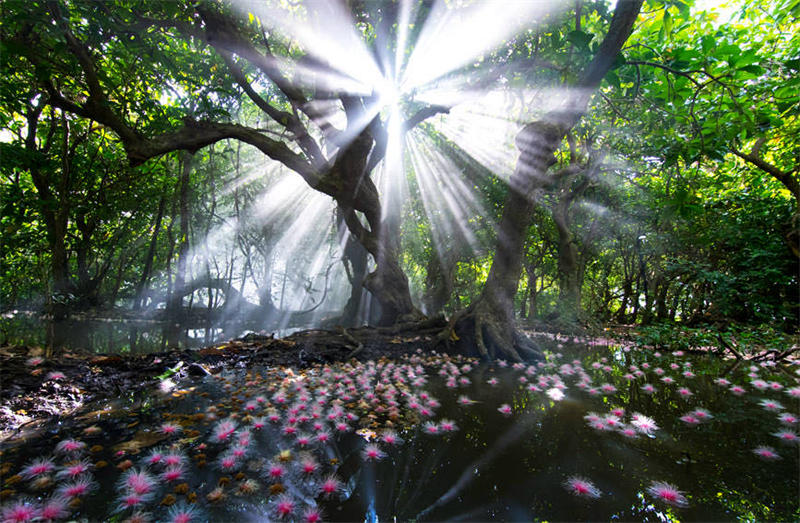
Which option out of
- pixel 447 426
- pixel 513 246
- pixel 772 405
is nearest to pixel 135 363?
pixel 447 426

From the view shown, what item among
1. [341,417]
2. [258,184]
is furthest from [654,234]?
[258,184]

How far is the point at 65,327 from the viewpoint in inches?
429

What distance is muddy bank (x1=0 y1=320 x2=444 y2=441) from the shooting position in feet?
9.31

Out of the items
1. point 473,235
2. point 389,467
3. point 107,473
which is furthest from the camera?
point 473,235

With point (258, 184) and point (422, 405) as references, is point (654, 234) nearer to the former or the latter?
point (422, 405)

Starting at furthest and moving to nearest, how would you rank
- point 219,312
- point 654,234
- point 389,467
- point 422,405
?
point 219,312, point 654,234, point 422,405, point 389,467

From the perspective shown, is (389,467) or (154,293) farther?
(154,293)

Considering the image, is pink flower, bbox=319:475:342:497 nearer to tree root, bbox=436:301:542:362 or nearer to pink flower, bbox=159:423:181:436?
pink flower, bbox=159:423:181:436

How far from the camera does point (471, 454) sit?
7.38 ft

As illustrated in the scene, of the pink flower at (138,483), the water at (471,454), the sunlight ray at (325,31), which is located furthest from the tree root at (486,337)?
the sunlight ray at (325,31)

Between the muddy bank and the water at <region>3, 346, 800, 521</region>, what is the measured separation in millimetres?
401

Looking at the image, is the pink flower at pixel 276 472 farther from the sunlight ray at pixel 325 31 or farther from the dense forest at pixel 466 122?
the sunlight ray at pixel 325 31

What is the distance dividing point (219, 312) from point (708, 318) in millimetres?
22394

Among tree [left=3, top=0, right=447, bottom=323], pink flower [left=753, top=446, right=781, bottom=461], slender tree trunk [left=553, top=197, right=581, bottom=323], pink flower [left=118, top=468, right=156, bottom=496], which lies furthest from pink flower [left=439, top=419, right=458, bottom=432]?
slender tree trunk [left=553, top=197, right=581, bottom=323]
